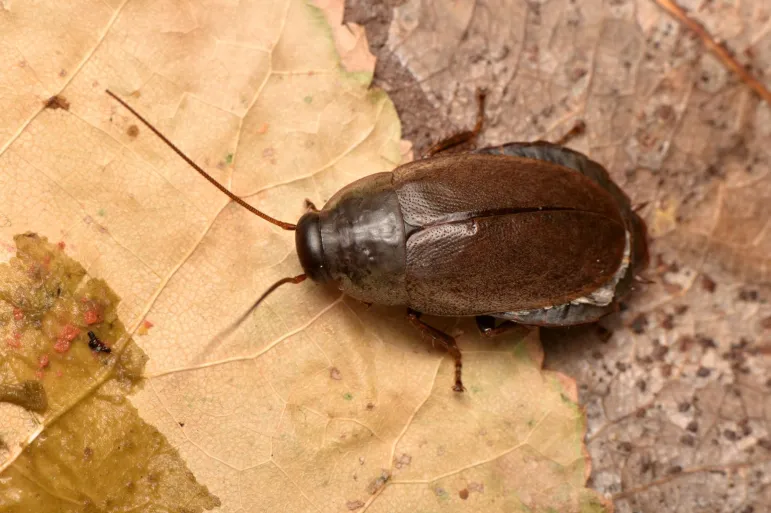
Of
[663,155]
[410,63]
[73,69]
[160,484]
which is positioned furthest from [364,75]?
[160,484]

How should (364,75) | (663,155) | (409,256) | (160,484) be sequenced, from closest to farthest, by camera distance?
(160,484)
(409,256)
(364,75)
(663,155)

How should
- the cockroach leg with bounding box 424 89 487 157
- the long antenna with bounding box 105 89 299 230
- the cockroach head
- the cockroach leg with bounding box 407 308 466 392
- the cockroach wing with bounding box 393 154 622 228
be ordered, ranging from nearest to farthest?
the long antenna with bounding box 105 89 299 230
the cockroach head
the cockroach wing with bounding box 393 154 622 228
the cockroach leg with bounding box 407 308 466 392
the cockroach leg with bounding box 424 89 487 157

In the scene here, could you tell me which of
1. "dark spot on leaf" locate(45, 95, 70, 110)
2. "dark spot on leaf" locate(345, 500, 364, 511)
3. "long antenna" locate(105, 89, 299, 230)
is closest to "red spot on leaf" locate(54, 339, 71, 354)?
"long antenna" locate(105, 89, 299, 230)

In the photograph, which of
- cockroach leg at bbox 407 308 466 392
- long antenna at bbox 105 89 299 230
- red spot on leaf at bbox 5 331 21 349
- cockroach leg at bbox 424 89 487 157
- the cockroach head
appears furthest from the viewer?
cockroach leg at bbox 424 89 487 157

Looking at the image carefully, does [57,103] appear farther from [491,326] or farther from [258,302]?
[491,326]

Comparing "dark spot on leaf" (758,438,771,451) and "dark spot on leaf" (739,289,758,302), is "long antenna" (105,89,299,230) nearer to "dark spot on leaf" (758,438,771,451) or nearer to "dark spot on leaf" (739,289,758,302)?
"dark spot on leaf" (739,289,758,302)

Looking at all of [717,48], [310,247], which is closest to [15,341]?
[310,247]

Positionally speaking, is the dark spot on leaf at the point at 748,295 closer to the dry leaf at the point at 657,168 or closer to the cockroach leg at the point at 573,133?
the dry leaf at the point at 657,168

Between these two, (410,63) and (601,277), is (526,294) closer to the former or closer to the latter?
(601,277)
